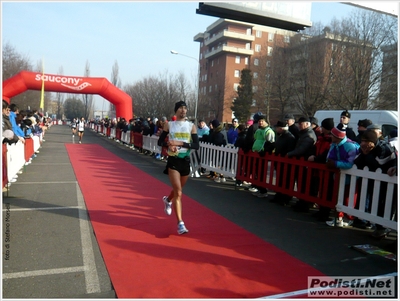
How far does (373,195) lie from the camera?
17.1 feet

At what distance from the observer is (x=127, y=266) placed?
13.0 ft

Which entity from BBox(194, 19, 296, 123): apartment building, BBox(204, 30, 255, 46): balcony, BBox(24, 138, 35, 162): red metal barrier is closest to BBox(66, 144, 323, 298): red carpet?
BBox(24, 138, 35, 162): red metal barrier

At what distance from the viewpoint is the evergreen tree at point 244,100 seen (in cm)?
5919

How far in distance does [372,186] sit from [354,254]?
1.40m

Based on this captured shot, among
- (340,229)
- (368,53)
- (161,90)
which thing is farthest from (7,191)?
(161,90)

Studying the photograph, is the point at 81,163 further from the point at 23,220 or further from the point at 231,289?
the point at 231,289

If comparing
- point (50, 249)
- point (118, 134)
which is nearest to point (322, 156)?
point (50, 249)

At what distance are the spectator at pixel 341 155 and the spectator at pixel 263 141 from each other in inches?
83.0

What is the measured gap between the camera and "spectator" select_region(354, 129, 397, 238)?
17.2ft

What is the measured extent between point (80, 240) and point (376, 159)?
15.5ft

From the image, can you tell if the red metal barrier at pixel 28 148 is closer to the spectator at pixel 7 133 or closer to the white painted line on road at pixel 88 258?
the spectator at pixel 7 133

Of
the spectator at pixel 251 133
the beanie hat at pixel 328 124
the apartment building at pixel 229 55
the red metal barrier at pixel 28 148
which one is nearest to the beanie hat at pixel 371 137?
the beanie hat at pixel 328 124

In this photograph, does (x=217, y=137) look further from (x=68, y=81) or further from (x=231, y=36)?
(x=231, y=36)

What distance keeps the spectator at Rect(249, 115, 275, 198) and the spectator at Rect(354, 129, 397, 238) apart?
265 centimetres
